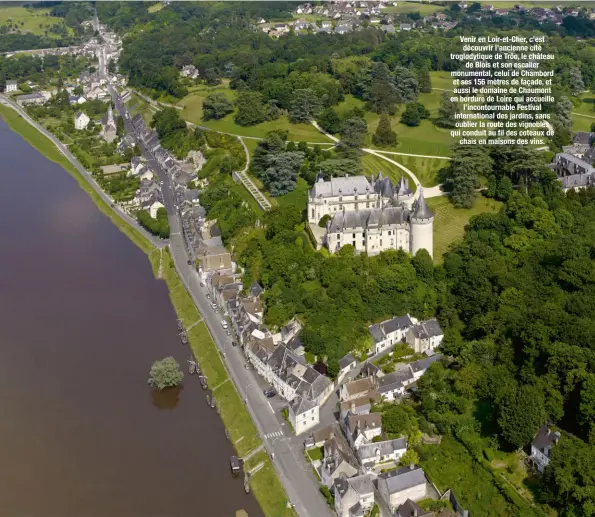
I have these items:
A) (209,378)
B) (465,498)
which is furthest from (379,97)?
(465,498)

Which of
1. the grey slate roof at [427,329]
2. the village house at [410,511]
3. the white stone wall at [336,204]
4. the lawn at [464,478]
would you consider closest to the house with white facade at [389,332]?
the grey slate roof at [427,329]

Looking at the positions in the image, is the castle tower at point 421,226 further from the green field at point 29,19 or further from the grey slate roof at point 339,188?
the green field at point 29,19

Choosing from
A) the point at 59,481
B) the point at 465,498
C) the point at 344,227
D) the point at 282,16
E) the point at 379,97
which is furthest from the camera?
the point at 282,16

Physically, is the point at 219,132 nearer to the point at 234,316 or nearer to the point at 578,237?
the point at 234,316

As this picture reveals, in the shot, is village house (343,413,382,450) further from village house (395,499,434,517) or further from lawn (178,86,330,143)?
lawn (178,86,330,143)

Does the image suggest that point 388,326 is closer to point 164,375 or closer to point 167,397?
point 164,375

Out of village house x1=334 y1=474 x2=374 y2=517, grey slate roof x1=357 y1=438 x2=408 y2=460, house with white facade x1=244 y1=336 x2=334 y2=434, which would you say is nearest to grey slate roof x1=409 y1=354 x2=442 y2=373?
house with white facade x1=244 y1=336 x2=334 y2=434
